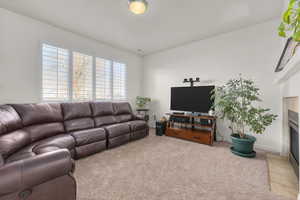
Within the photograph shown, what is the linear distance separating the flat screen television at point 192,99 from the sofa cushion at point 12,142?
331cm

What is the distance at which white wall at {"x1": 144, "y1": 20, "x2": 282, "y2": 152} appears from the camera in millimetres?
2717

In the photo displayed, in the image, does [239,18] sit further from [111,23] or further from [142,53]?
[142,53]

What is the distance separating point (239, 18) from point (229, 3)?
2.13ft

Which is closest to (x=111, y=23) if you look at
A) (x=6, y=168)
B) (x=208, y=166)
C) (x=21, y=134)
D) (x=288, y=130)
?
(x=21, y=134)

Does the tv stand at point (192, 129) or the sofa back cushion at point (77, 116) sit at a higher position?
the sofa back cushion at point (77, 116)

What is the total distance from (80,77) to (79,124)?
136 centimetres

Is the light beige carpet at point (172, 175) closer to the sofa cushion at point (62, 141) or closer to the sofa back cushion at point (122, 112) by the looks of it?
the sofa cushion at point (62, 141)

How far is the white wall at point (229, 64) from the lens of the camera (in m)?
2.72

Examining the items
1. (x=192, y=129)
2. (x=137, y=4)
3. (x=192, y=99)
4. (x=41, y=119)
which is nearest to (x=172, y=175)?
(x=192, y=129)

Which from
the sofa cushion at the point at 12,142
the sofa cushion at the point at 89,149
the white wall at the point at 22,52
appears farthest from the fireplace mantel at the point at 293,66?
the white wall at the point at 22,52

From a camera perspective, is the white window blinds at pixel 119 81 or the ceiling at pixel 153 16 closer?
the ceiling at pixel 153 16

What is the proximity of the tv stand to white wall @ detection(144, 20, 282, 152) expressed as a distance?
18.1 inches

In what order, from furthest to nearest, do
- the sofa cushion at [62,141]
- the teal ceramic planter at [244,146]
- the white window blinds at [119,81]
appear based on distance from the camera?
the white window blinds at [119,81]
the teal ceramic planter at [244,146]
the sofa cushion at [62,141]

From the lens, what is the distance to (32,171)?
0.94 meters
